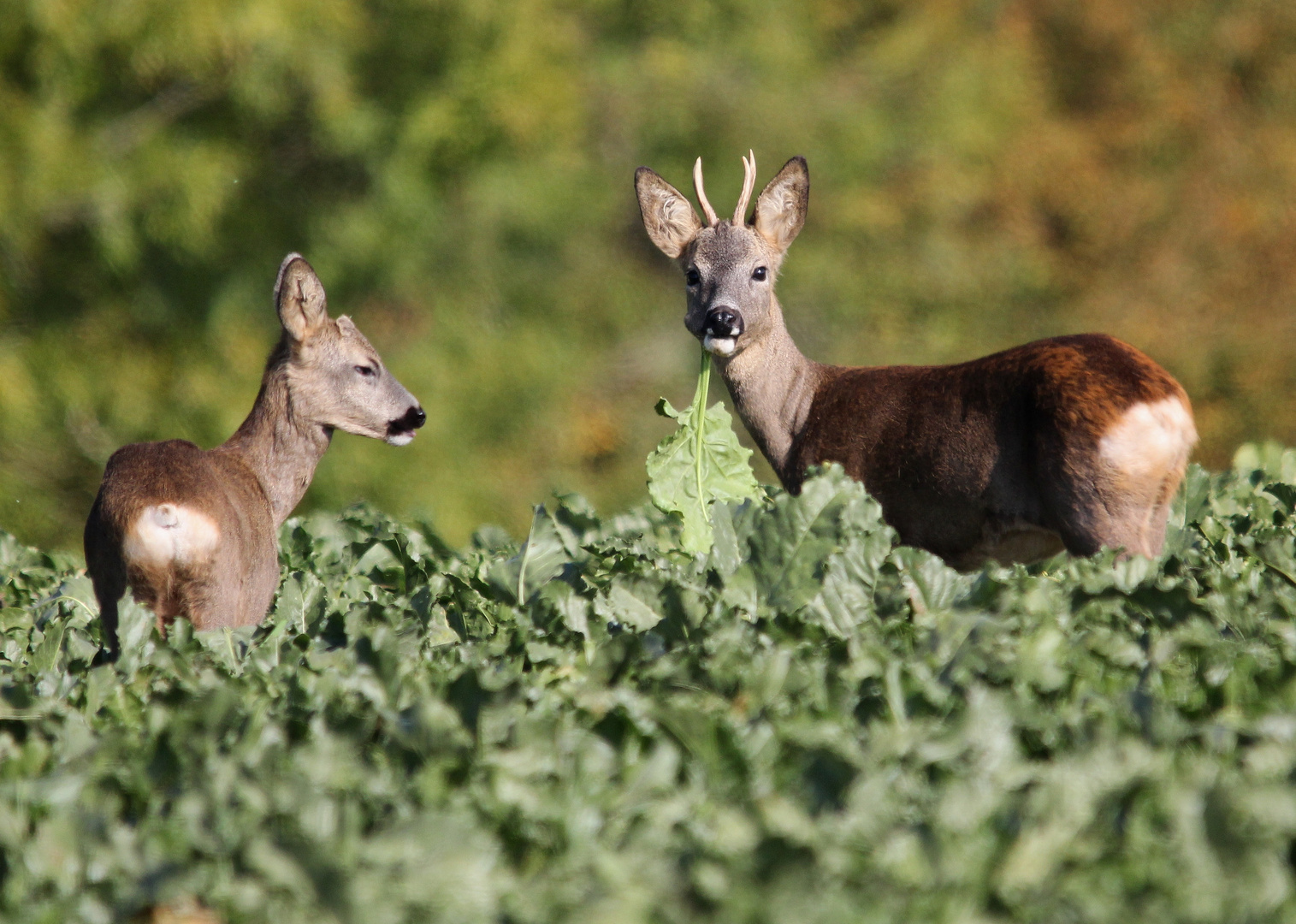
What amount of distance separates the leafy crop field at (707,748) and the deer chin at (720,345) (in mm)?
1599

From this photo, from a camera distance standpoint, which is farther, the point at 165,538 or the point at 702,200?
the point at 702,200

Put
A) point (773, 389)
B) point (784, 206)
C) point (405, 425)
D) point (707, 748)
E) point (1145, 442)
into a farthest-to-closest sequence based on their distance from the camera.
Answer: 1. point (784, 206)
2. point (773, 389)
3. point (405, 425)
4. point (1145, 442)
5. point (707, 748)

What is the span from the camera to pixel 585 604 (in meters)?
3.43

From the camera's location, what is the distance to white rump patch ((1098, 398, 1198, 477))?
428 cm

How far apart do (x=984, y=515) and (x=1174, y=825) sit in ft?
8.79

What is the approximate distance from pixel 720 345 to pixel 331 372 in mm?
1333

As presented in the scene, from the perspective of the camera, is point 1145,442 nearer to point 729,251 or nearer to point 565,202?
point 729,251

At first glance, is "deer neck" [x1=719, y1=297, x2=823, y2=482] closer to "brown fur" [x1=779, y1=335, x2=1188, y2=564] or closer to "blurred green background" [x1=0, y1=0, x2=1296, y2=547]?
"brown fur" [x1=779, y1=335, x2=1188, y2=564]

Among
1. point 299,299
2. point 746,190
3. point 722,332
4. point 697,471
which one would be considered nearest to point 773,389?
point 722,332

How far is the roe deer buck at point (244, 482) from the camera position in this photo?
13.2ft

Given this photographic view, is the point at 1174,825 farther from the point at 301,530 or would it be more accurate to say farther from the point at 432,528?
the point at 301,530

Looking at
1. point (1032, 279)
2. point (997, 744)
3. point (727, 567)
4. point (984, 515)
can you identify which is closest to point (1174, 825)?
point (997, 744)

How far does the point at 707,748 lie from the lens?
248cm

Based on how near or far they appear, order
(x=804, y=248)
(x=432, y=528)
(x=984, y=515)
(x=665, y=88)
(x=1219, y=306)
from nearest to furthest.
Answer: (x=984, y=515) < (x=432, y=528) < (x=665, y=88) < (x=804, y=248) < (x=1219, y=306)
